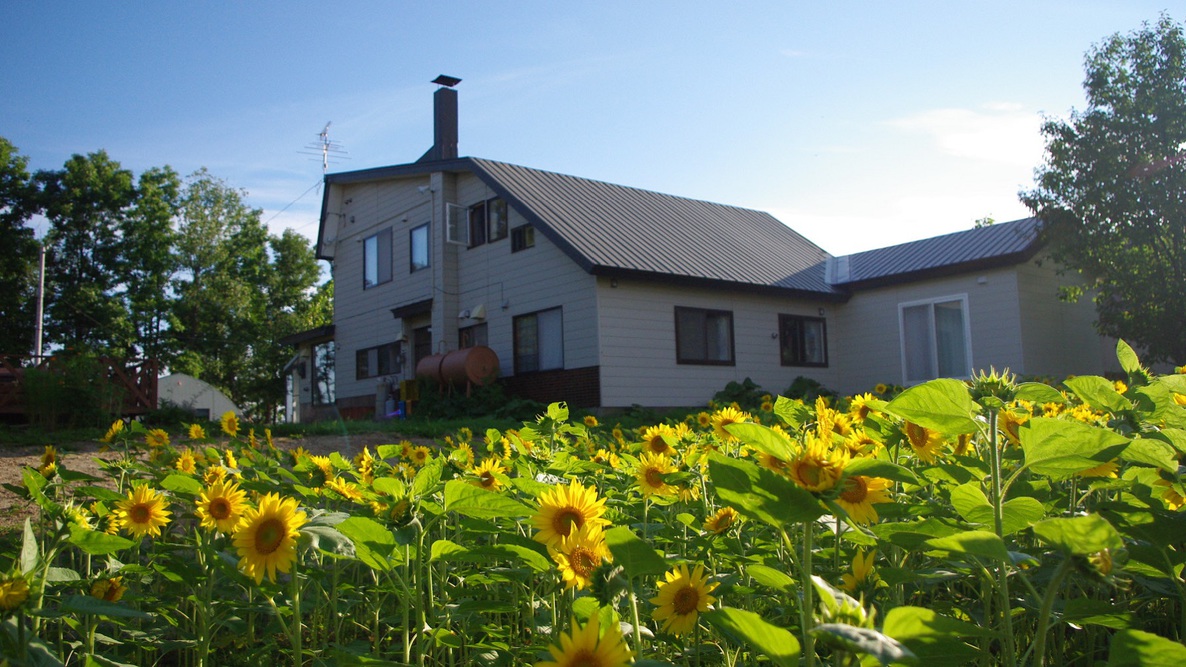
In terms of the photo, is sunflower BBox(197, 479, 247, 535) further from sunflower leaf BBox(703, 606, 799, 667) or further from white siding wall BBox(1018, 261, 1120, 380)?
white siding wall BBox(1018, 261, 1120, 380)

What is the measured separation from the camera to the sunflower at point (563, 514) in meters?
1.61

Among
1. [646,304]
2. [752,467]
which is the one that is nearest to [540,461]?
[752,467]

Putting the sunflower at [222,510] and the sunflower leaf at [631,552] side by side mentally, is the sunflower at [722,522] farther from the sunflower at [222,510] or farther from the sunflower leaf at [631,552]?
the sunflower at [222,510]

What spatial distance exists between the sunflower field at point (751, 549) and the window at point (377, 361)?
1728 cm

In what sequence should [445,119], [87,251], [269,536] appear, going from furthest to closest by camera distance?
[87,251] → [445,119] → [269,536]

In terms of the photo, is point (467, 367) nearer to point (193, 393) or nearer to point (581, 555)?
point (581, 555)

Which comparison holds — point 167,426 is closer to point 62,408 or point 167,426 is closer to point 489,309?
point 62,408

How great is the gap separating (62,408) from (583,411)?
774cm

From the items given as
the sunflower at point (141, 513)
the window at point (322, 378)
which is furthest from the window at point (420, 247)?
the sunflower at point (141, 513)

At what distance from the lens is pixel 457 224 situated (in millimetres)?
18156

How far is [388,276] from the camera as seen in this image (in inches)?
794

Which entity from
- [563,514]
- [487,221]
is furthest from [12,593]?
[487,221]

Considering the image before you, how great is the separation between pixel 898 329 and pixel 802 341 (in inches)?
71.9

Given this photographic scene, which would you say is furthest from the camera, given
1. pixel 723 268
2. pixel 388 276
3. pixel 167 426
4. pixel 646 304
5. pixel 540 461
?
pixel 388 276
